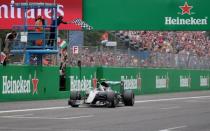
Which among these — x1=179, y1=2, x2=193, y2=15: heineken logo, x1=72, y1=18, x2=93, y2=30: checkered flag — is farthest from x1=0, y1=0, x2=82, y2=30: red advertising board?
x1=179, y1=2, x2=193, y2=15: heineken logo

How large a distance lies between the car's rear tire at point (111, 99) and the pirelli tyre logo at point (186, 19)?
39.6 ft

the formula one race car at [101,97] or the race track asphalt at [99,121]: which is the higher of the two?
the formula one race car at [101,97]

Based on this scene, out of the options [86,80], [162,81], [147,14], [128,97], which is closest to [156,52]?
[162,81]

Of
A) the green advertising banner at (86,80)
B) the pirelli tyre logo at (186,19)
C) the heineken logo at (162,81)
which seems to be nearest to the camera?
the green advertising banner at (86,80)

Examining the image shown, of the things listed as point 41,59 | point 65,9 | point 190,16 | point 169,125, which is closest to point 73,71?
point 41,59

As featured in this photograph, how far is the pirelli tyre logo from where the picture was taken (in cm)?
3503

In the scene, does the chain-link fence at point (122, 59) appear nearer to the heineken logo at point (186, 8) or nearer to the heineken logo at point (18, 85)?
the heineken logo at point (18, 85)

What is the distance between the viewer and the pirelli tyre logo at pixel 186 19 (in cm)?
3503

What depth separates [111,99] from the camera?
77.0ft

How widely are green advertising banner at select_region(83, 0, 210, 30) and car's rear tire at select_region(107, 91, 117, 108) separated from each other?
39.5ft

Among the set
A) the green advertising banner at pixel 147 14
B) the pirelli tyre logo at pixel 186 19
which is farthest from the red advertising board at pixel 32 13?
the pirelli tyre logo at pixel 186 19

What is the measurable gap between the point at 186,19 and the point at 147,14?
6.67ft

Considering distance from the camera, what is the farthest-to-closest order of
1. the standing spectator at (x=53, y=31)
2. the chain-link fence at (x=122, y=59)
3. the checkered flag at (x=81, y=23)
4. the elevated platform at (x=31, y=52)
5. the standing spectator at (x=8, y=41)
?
1. the checkered flag at (x=81, y=23)
2. the chain-link fence at (x=122, y=59)
3. the standing spectator at (x=53, y=31)
4. the elevated platform at (x=31, y=52)
5. the standing spectator at (x=8, y=41)

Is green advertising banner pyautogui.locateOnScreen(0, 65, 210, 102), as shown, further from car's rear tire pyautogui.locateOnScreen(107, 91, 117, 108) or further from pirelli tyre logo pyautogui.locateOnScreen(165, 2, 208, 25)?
pirelli tyre logo pyautogui.locateOnScreen(165, 2, 208, 25)
